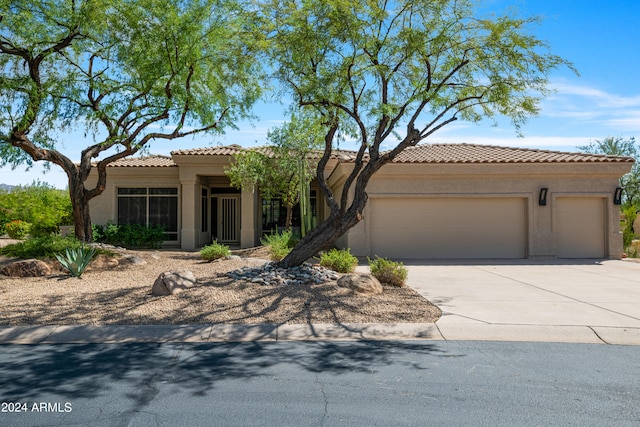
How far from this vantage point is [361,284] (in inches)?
348

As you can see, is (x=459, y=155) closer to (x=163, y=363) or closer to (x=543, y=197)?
(x=543, y=197)

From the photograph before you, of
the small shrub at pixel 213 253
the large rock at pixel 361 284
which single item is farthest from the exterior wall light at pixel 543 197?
the small shrub at pixel 213 253

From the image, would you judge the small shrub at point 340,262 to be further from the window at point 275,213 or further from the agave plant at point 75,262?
the window at point 275,213

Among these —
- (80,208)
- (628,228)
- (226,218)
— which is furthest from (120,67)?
(628,228)

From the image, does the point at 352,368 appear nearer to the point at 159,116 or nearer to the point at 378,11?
the point at 378,11

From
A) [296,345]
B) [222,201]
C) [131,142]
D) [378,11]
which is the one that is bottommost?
[296,345]

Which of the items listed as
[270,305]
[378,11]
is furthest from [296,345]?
[378,11]

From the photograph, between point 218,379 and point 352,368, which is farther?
point 352,368

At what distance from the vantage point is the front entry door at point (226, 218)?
23.0 m

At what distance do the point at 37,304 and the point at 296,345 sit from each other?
4.71 meters

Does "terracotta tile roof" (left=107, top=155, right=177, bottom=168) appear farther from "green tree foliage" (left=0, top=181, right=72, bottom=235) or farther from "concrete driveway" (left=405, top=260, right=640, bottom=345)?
"concrete driveway" (left=405, top=260, right=640, bottom=345)

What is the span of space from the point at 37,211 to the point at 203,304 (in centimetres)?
1887

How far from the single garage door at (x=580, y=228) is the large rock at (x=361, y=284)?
10564 mm

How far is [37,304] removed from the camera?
816 cm
